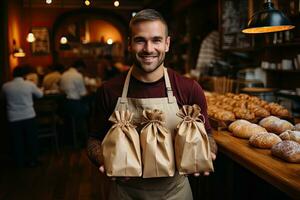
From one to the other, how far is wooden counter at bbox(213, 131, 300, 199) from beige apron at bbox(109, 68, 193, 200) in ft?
1.35

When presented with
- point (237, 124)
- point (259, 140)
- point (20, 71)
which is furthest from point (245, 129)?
point (20, 71)

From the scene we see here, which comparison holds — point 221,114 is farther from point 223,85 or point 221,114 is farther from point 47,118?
point 47,118

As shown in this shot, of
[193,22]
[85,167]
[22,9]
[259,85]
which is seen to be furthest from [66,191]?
[22,9]

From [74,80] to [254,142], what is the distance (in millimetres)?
4596

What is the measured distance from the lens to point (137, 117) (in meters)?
1.66

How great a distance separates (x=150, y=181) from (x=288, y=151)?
2.42 ft

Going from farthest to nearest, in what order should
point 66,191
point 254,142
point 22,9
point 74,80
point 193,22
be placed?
point 22,9, point 193,22, point 74,80, point 66,191, point 254,142

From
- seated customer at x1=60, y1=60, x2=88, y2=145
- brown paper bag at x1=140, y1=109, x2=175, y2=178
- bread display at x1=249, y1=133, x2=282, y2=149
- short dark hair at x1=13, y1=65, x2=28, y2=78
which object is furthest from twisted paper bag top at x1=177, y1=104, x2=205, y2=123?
seated customer at x1=60, y1=60, x2=88, y2=145

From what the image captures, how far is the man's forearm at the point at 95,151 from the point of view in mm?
1601

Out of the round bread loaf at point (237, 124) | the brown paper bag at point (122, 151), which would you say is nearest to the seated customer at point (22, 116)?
the round bread loaf at point (237, 124)

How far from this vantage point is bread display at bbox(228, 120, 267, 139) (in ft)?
7.79

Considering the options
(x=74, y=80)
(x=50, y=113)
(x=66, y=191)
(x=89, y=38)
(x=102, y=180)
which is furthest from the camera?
(x=89, y=38)

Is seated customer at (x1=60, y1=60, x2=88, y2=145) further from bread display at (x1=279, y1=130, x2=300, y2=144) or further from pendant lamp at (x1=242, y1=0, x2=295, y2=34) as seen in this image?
bread display at (x1=279, y1=130, x2=300, y2=144)

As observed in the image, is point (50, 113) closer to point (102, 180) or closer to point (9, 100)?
point (9, 100)
